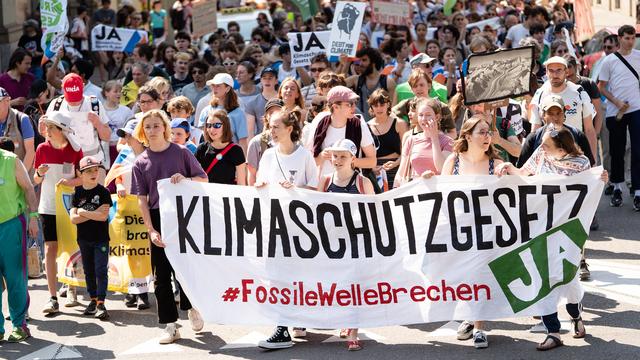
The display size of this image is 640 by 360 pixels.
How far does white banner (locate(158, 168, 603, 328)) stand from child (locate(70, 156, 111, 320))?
4.42 feet

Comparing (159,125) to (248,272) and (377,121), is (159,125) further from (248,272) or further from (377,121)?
(377,121)

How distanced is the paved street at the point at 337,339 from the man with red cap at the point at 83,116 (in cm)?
157

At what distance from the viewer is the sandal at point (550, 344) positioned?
8.90 metres

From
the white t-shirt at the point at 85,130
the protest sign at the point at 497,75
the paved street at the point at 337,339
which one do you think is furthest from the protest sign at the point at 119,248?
the protest sign at the point at 497,75

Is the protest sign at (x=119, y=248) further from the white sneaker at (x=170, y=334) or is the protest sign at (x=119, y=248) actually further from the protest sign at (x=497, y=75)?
the protest sign at (x=497, y=75)

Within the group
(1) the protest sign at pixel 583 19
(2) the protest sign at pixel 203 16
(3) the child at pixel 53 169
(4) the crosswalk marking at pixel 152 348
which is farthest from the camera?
(2) the protest sign at pixel 203 16

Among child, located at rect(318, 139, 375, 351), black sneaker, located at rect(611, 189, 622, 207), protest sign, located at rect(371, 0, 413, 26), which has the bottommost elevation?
black sneaker, located at rect(611, 189, 622, 207)

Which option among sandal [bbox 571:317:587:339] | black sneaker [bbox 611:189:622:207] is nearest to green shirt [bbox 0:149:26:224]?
sandal [bbox 571:317:587:339]

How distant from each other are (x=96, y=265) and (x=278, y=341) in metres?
2.00

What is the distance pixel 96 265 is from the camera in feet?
34.5

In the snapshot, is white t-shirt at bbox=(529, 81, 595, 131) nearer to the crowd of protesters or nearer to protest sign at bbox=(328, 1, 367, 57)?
the crowd of protesters

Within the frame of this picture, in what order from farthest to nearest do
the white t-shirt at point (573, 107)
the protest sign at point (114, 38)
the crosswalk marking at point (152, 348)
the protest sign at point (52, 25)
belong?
the protest sign at point (114, 38), the protest sign at point (52, 25), the white t-shirt at point (573, 107), the crosswalk marking at point (152, 348)

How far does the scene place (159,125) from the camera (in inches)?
375

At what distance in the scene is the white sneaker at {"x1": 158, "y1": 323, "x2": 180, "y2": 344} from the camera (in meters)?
9.53
